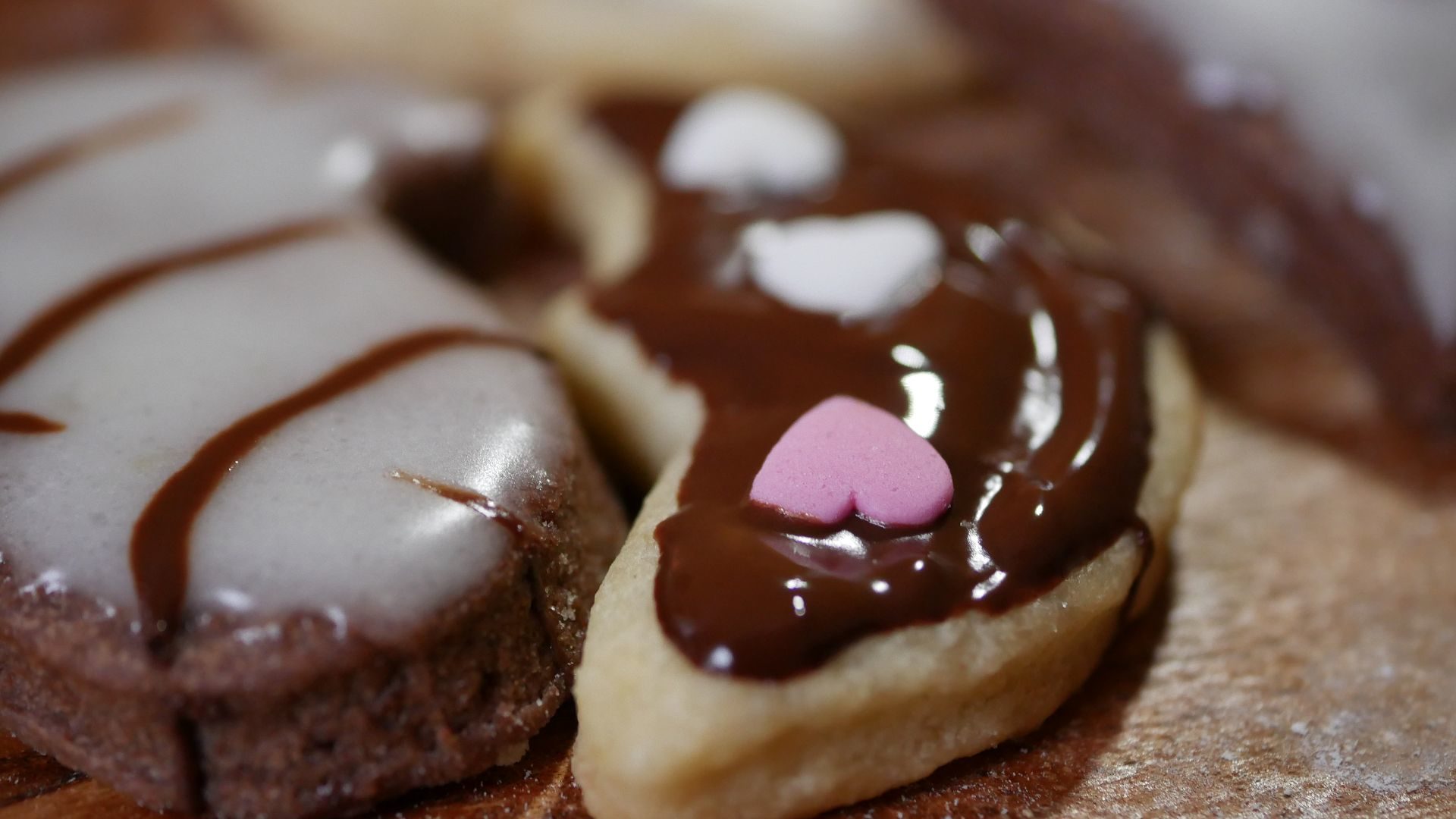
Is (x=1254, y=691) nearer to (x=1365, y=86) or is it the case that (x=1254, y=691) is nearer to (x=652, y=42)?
(x=1365, y=86)

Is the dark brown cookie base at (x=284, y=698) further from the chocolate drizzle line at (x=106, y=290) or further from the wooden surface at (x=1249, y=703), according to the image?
the chocolate drizzle line at (x=106, y=290)

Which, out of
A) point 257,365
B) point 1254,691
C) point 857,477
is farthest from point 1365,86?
point 257,365

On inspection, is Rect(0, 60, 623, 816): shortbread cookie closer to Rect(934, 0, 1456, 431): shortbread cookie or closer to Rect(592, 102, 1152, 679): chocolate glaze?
Rect(592, 102, 1152, 679): chocolate glaze

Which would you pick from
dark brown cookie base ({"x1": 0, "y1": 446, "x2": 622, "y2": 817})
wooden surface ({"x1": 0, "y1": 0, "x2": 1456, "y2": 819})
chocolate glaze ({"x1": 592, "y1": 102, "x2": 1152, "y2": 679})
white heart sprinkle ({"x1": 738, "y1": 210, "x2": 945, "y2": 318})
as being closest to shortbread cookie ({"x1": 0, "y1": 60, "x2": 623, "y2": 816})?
dark brown cookie base ({"x1": 0, "y1": 446, "x2": 622, "y2": 817})

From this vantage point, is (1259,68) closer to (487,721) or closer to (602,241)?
(602,241)

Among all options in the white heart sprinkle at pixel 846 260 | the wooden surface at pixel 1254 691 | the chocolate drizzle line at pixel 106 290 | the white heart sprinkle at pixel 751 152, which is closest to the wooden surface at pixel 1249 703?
the wooden surface at pixel 1254 691

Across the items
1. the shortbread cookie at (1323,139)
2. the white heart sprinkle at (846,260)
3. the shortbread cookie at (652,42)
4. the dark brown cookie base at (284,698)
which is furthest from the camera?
the shortbread cookie at (652,42)
